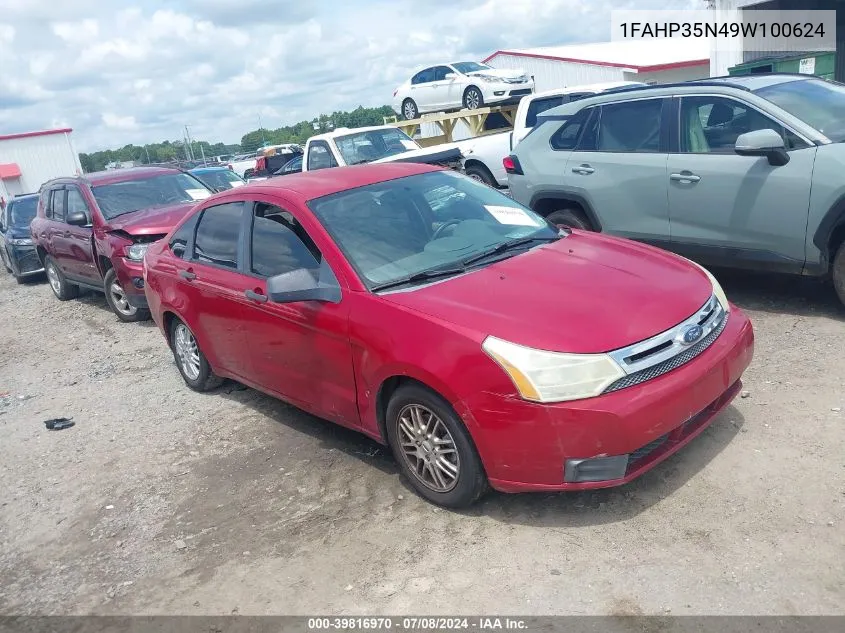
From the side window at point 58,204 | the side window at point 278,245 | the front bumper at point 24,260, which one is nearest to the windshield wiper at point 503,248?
the side window at point 278,245

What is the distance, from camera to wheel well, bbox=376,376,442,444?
12.6 ft

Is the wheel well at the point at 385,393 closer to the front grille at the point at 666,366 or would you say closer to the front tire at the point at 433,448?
the front tire at the point at 433,448

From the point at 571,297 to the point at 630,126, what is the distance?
371 cm

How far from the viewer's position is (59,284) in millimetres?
11844

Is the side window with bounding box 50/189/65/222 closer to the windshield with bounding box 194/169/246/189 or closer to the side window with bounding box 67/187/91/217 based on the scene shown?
the side window with bounding box 67/187/91/217

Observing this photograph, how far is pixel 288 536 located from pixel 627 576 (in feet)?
5.80

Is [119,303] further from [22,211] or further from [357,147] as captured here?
[22,211]

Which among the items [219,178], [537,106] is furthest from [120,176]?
[537,106]

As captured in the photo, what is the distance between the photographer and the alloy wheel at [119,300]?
30.9ft

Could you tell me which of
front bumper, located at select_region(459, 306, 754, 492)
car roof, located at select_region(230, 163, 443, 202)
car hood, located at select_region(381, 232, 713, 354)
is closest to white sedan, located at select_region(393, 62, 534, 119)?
car roof, located at select_region(230, 163, 443, 202)

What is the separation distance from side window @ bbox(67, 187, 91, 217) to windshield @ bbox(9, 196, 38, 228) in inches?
234

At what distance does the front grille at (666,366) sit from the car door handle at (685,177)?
2715mm

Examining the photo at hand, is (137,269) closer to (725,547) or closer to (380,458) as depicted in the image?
(380,458)

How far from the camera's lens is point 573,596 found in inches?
124
